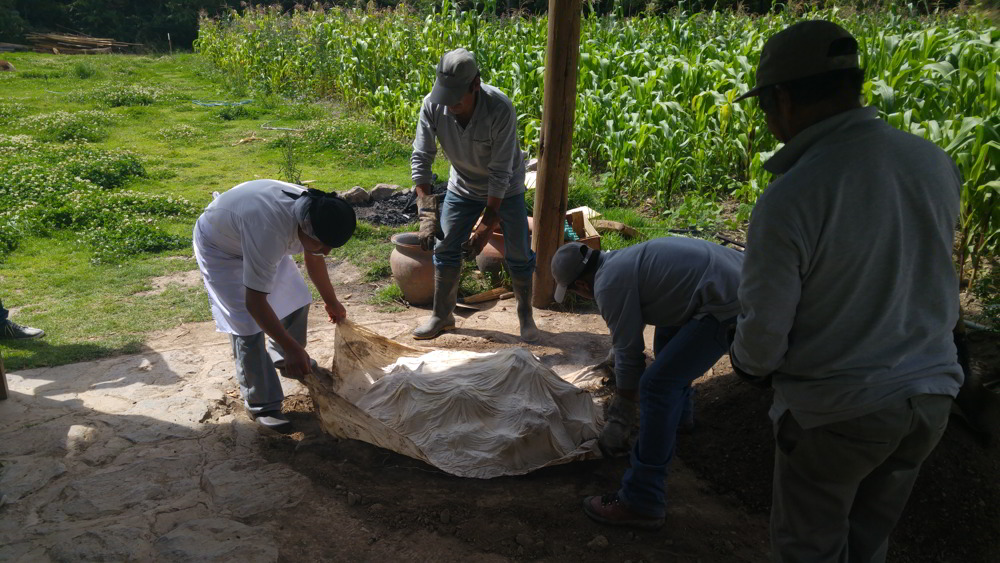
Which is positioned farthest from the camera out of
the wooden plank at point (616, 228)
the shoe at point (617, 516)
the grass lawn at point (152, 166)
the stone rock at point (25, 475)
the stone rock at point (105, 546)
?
the wooden plank at point (616, 228)

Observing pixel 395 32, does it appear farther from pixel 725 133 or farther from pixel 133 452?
pixel 133 452

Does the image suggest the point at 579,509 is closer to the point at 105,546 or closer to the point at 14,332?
the point at 105,546

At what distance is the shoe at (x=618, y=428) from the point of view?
3312 millimetres

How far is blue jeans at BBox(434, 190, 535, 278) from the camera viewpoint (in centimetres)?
484

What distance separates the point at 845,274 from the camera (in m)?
1.87

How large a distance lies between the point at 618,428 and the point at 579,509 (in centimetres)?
42

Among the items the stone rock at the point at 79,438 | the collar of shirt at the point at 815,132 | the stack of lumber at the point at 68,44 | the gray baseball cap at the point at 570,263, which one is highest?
the stack of lumber at the point at 68,44

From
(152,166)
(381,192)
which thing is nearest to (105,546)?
(381,192)

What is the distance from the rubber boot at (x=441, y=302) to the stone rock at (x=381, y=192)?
3.36 m

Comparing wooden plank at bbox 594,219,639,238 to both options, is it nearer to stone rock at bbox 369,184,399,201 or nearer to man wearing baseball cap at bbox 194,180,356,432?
stone rock at bbox 369,184,399,201

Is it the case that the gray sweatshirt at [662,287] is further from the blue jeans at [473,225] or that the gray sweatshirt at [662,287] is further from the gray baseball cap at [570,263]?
the blue jeans at [473,225]

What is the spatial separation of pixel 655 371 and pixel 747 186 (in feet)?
15.0

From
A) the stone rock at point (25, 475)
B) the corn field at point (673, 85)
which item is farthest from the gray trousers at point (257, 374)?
the corn field at point (673, 85)

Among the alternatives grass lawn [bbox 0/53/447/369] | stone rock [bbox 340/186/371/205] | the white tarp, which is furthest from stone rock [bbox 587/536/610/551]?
stone rock [bbox 340/186/371/205]
